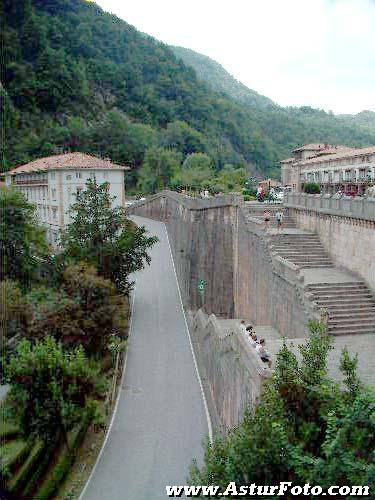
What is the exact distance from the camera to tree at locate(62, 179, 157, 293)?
26938 millimetres

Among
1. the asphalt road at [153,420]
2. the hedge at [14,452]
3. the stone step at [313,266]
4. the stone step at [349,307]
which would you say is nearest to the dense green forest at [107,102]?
the asphalt road at [153,420]

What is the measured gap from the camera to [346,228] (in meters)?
19.6

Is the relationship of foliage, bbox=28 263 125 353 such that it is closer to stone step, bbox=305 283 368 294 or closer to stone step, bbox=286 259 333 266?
stone step, bbox=286 259 333 266

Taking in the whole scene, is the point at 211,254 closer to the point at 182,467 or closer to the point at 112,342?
the point at 112,342

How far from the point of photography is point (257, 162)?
393 feet

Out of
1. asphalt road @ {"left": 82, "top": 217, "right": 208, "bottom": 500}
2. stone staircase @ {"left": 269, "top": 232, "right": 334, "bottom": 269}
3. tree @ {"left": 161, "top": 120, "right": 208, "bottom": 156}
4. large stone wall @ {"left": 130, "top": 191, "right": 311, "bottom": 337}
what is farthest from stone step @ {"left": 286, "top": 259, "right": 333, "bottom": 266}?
tree @ {"left": 161, "top": 120, "right": 208, "bottom": 156}

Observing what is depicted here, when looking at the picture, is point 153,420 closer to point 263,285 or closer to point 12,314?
point 12,314

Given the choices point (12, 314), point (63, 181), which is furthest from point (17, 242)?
point (63, 181)

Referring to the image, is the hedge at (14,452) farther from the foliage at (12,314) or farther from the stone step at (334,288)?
the stone step at (334,288)

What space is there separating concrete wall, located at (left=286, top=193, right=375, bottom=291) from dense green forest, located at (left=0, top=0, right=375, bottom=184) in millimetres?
50462

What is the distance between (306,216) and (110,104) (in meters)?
86.0

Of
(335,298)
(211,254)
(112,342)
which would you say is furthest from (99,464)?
(211,254)

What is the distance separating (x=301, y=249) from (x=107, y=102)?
291ft

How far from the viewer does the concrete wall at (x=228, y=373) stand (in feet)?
41.6
